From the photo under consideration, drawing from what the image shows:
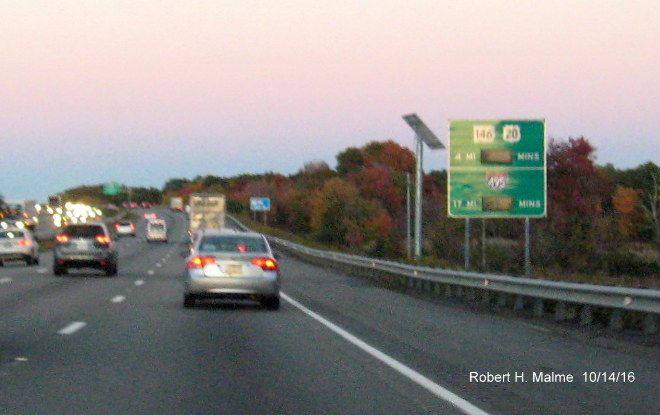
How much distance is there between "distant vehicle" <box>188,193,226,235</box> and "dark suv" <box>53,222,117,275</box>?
28.2m

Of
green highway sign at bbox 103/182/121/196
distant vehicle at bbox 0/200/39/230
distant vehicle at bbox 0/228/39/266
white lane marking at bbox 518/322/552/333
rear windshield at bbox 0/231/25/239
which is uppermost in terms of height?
green highway sign at bbox 103/182/121/196

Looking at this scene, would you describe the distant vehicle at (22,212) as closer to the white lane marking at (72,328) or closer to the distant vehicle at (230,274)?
the distant vehicle at (230,274)

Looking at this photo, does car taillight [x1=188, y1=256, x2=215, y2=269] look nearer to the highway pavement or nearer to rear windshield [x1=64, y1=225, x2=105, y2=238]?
the highway pavement

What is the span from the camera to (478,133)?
28672 millimetres

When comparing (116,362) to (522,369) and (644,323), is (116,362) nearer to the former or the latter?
(522,369)

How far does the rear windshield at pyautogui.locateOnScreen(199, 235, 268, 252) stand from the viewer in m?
20.7

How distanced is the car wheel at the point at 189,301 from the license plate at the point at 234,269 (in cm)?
85

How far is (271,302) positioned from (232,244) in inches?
52.6

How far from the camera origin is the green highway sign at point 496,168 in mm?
28172

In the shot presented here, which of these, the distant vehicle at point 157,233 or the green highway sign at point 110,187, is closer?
the distant vehicle at point 157,233

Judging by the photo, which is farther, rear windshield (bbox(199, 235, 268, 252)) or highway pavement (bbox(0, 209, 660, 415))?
rear windshield (bbox(199, 235, 268, 252))

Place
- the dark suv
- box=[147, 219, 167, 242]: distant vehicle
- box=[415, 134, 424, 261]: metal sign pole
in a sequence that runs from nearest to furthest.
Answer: the dark suv → box=[415, 134, 424, 261]: metal sign pole → box=[147, 219, 167, 242]: distant vehicle

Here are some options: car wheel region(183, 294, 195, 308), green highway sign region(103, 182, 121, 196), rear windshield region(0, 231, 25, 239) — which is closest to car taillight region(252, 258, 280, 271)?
car wheel region(183, 294, 195, 308)

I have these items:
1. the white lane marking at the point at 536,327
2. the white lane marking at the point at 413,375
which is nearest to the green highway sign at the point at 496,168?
the white lane marking at the point at 536,327
